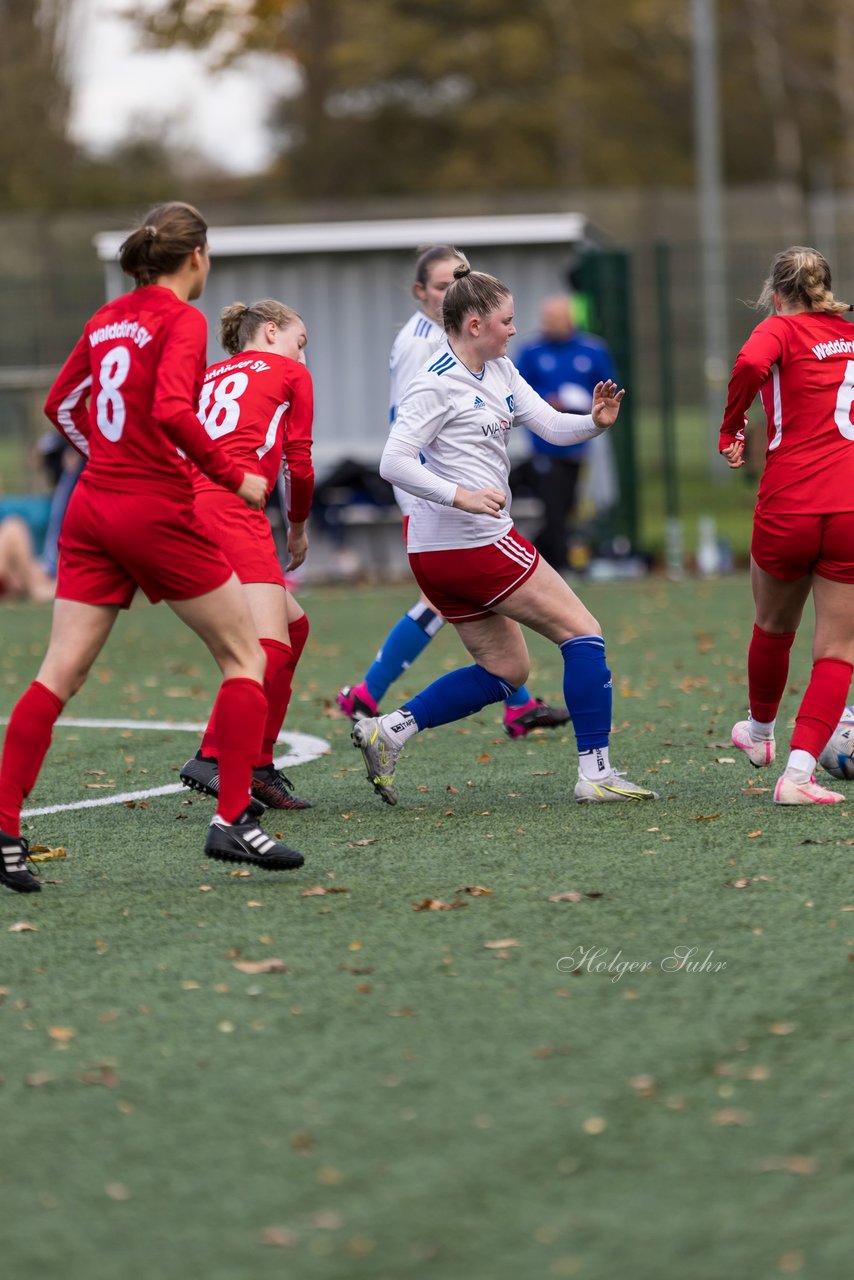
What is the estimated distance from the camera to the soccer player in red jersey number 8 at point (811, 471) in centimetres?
618

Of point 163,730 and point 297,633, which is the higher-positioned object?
point 297,633

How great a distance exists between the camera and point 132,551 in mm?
5289

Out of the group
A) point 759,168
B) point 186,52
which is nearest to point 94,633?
point 186,52

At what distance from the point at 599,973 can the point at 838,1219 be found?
4.55ft

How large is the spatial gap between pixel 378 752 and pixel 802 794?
150 cm

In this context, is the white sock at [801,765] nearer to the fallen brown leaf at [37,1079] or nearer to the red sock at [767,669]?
the red sock at [767,669]

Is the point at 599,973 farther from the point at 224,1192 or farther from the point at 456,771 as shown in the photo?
the point at 456,771

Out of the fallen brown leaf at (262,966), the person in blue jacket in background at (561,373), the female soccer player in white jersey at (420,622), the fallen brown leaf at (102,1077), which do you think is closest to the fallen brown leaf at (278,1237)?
the fallen brown leaf at (102,1077)

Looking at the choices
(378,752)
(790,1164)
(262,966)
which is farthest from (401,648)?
(790,1164)

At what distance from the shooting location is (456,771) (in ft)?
24.9

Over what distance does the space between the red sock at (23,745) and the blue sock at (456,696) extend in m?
1.69

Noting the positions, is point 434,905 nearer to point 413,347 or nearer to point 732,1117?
point 732,1117

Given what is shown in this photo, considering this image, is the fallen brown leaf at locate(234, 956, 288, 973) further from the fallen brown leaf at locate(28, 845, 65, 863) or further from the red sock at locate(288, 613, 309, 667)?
the red sock at locate(288, 613, 309, 667)

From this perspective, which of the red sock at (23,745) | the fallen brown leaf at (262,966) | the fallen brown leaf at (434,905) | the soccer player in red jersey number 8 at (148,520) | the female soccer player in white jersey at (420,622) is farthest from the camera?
the female soccer player in white jersey at (420,622)
